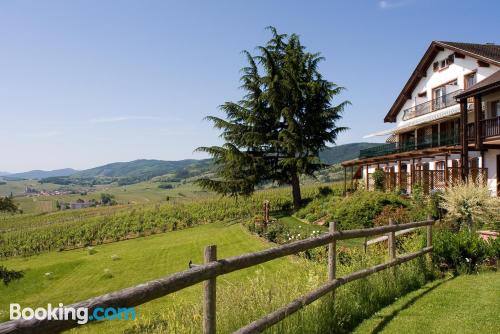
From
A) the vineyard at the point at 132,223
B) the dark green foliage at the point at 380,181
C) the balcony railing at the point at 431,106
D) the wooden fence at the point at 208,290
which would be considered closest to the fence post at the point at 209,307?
the wooden fence at the point at 208,290

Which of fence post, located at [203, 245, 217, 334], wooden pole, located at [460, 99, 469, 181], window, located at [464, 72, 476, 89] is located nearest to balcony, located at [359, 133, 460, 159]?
wooden pole, located at [460, 99, 469, 181]

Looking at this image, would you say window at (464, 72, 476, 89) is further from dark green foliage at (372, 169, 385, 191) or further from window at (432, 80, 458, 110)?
dark green foliage at (372, 169, 385, 191)

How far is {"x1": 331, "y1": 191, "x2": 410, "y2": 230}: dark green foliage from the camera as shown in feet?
66.4

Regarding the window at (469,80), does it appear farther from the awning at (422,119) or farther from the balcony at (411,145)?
the balcony at (411,145)

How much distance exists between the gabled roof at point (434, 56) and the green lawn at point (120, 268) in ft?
60.3

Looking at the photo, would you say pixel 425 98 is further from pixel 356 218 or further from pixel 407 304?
pixel 407 304

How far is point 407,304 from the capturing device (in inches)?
293

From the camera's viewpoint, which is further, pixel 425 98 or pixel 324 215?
pixel 425 98

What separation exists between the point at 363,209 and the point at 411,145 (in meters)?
13.5

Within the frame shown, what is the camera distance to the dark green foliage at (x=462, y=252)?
32.3 feet

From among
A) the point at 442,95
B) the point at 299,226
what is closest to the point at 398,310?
the point at 299,226

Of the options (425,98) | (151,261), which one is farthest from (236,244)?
(425,98)

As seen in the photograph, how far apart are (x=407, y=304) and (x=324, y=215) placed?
688 inches

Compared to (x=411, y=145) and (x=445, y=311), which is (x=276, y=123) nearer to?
(x=411, y=145)
